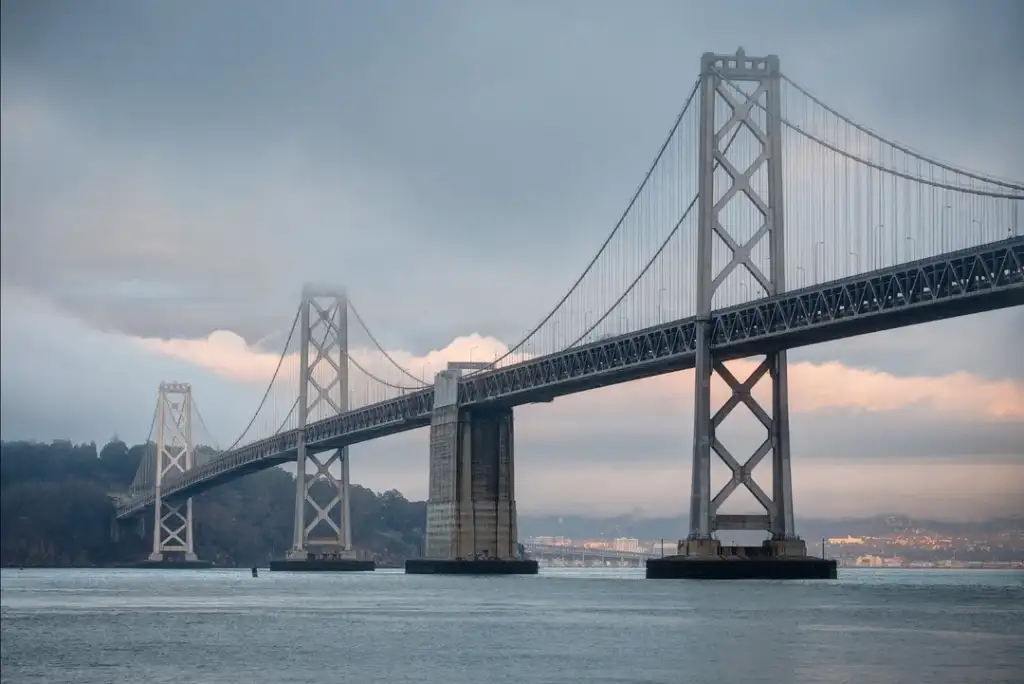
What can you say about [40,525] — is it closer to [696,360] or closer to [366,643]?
[696,360]

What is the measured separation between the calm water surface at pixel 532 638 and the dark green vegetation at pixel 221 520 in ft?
199

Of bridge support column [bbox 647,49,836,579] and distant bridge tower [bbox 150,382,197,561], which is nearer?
bridge support column [bbox 647,49,836,579]

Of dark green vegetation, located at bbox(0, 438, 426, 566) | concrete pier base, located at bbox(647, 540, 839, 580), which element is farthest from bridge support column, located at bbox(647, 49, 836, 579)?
dark green vegetation, located at bbox(0, 438, 426, 566)

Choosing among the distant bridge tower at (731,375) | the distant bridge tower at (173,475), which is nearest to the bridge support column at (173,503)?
the distant bridge tower at (173,475)

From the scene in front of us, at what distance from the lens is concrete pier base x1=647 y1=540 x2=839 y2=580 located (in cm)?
5369

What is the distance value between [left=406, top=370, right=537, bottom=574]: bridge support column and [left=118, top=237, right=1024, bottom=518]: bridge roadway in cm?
114

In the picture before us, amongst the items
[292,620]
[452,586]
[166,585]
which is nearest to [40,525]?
[166,585]

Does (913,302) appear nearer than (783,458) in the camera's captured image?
Yes

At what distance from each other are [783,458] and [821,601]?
28.7ft

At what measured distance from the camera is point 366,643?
34.5 m

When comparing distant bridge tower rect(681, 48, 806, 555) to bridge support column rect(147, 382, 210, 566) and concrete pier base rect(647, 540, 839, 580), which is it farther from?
bridge support column rect(147, 382, 210, 566)

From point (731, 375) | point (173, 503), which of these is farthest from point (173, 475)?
point (731, 375)

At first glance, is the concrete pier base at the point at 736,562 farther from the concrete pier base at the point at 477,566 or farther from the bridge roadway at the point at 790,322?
the concrete pier base at the point at 477,566

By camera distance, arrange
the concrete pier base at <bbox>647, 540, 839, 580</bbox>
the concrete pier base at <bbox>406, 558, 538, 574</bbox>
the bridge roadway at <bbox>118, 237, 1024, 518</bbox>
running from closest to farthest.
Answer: the bridge roadway at <bbox>118, 237, 1024, 518</bbox> < the concrete pier base at <bbox>647, 540, 839, 580</bbox> < the concrete pier base at <bbox>406, 558, 538, 574</bbox>
